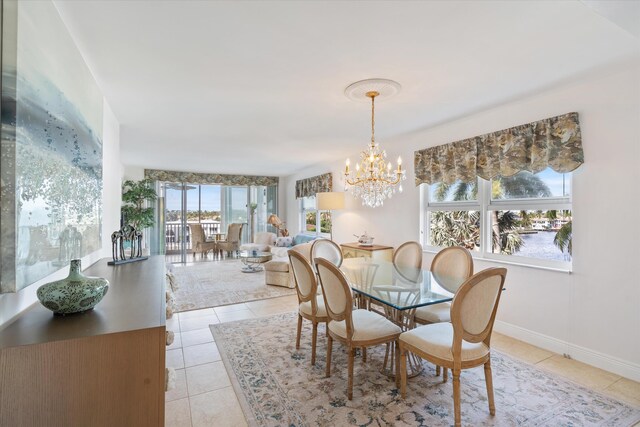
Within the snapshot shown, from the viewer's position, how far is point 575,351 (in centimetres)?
269

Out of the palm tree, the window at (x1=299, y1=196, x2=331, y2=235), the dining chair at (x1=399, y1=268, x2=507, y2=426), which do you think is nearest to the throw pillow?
the window at (x1=299, y1=196, x2=331, y2=235)

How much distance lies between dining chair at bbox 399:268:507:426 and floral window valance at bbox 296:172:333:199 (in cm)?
455

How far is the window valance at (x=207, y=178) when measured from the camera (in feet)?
25.1

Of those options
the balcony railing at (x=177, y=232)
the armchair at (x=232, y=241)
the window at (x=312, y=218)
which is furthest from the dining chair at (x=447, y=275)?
the balcony railing at (x=177, y=232)

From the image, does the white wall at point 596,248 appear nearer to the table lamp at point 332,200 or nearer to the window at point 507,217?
the window at point 507,217

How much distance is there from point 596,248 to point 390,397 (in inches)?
85.3

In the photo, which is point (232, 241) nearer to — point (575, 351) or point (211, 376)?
point (211, 376)

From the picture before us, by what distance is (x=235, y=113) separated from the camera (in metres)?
3.40

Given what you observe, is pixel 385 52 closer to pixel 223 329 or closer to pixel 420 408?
pixel 420 408

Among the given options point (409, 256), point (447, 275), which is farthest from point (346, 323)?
point (409, 256)

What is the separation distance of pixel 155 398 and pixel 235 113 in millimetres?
2904

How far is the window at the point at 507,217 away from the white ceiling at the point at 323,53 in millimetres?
939

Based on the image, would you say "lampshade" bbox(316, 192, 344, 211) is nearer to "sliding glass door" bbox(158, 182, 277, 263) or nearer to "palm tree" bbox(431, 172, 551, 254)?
"palm tree" bbox(431, 172, 551, 254)

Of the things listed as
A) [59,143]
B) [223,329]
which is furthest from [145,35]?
[223,329]
